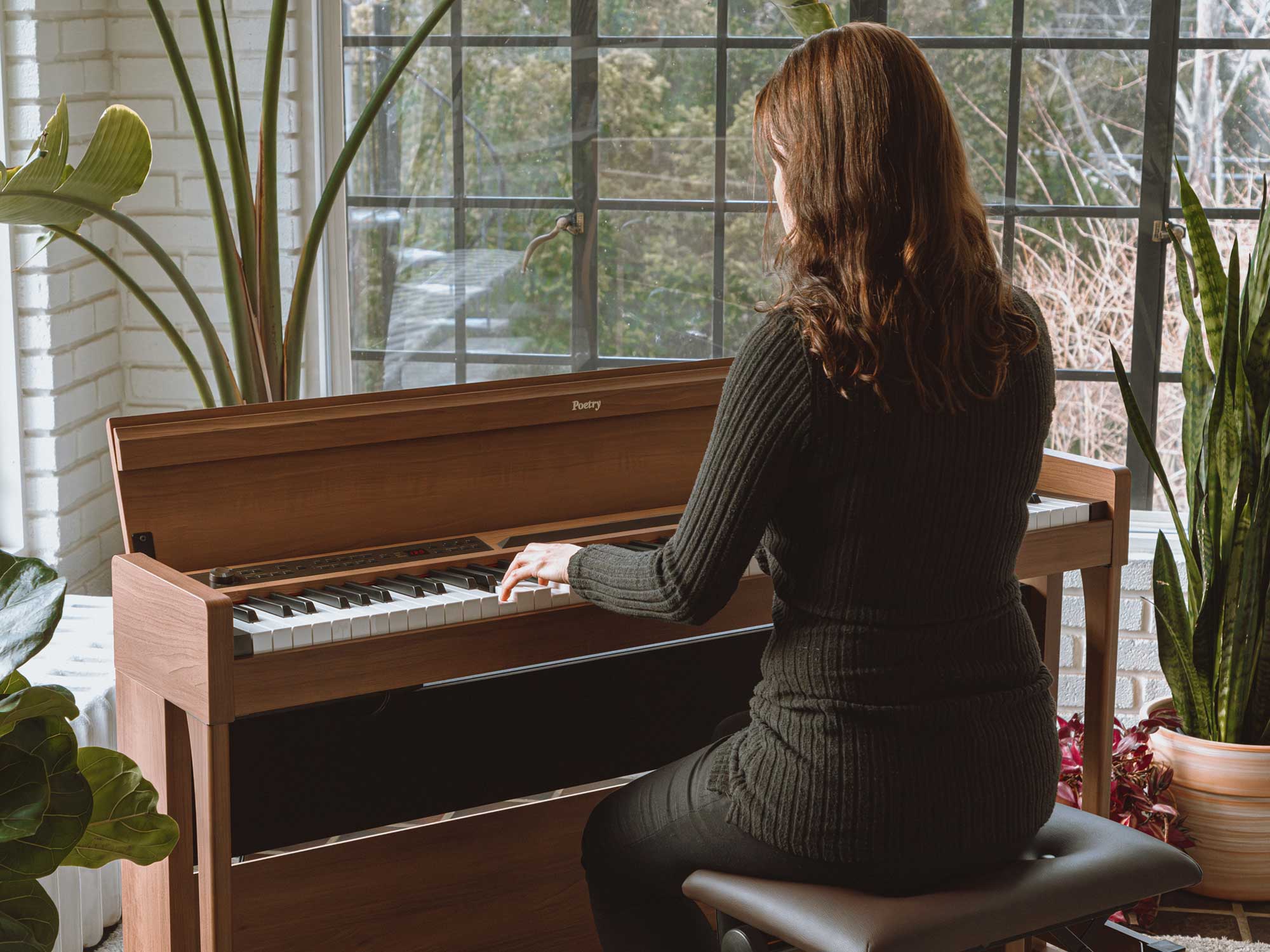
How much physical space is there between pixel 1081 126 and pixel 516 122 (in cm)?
124

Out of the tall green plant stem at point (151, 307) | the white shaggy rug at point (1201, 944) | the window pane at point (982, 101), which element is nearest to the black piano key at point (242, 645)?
the tall green plant stem at point (151, 307)

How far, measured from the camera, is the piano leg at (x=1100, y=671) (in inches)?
91.0

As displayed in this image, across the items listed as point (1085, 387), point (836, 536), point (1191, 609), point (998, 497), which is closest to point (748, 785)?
point (836, 536)

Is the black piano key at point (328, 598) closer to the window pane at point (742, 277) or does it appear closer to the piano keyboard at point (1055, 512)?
the piano keyboard at point (1055, 512)

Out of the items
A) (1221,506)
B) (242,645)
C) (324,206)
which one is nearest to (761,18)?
(324,206)

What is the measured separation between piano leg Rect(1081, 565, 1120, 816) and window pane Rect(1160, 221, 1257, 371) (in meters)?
1.05

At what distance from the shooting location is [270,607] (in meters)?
1.74

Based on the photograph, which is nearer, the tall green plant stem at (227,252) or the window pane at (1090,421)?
the tall green plant stem at (227,252)

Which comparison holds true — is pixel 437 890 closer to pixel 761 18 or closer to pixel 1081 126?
pixel 761 18

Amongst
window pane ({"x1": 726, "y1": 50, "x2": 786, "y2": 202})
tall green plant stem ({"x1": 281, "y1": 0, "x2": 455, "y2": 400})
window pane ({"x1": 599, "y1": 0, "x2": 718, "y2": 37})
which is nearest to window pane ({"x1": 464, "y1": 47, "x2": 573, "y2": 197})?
window pane ({"x1": 599, "y1": 0, "x2": 718, "y2": 37})

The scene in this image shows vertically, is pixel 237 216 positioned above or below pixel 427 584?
above

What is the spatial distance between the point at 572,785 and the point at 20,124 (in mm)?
1633

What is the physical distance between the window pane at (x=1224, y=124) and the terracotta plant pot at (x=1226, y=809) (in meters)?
1.23

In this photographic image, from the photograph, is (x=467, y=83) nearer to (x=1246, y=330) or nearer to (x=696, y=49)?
(x=696, y=49)
